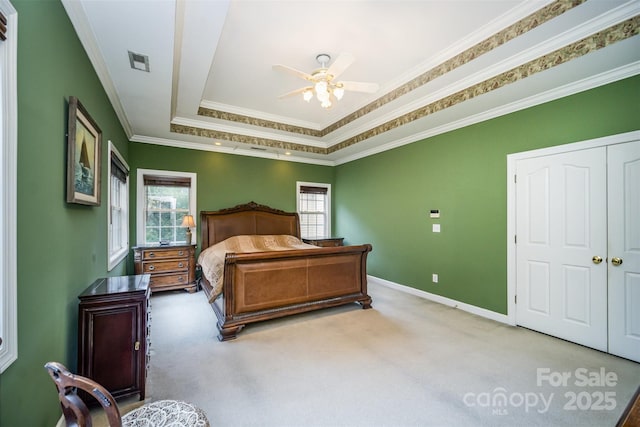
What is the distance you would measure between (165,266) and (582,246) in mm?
5595

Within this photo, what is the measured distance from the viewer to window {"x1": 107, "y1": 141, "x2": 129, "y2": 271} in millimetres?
3262

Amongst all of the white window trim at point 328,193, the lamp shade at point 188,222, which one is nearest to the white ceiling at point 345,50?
the lamp shade at point 188,222

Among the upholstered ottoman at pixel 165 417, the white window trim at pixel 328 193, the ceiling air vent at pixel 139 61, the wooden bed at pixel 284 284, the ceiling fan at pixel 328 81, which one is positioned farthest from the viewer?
the white window trim at pixel 328 193

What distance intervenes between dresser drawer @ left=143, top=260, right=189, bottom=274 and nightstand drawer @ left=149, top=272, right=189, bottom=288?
0.10 meters

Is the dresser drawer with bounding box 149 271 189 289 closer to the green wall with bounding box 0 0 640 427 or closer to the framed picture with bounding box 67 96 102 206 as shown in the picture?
the green wall with bounding box 0 0 640 427

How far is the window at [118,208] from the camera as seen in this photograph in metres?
3.26

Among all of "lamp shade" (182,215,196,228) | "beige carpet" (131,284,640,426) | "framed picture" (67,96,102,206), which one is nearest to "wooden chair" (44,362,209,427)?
"beige carpet" (131,284,640,426)

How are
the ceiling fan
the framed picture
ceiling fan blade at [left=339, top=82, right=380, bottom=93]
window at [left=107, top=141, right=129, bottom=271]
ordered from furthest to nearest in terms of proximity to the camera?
window at [left=107, top=141, right=129, bottom=271], ceiling fan blade at [left=339, top=82, right=380, bottom=93], the ceiling fan, the framed picture

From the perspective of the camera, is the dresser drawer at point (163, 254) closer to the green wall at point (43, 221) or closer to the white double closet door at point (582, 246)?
the green wall at point (43, 221)

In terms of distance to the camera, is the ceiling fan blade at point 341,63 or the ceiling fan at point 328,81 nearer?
the ceiling fan blade at point 341,63

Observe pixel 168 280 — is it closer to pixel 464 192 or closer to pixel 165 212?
pixel 165 212

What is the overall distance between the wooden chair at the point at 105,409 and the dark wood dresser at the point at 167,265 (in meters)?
3.72

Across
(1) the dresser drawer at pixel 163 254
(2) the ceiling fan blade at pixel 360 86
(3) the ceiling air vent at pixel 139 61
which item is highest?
(3) the ceiling air vent at pixel 139 61

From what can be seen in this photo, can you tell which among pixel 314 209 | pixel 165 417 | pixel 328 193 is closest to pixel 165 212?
pixel 314 209
